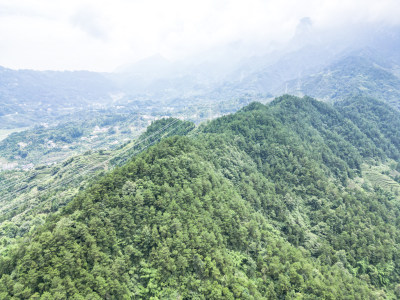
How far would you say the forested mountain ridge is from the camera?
36688mm

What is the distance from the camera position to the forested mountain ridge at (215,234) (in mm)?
36688

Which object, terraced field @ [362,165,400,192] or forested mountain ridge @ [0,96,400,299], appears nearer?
forested mountain ridge @ [0,96,400,299]

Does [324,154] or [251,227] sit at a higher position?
[251,227]

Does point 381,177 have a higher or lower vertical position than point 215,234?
lower

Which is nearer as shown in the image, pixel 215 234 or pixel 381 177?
pixel 215 234

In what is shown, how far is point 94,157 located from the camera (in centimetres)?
15938

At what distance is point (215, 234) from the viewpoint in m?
52.9

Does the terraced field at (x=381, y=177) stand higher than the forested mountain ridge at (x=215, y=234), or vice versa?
the forested mountain ridge at (x=215, y=234)

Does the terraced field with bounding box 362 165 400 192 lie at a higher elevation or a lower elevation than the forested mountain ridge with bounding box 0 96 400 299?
lower

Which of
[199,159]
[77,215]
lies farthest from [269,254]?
[77,215]

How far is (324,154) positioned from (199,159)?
282 feet

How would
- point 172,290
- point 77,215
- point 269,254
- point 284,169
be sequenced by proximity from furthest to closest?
1. point 284,169
2. point 269,254
3. point 77,215
4. point 172,290

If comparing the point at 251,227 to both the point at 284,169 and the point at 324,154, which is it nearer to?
the point at 284,169

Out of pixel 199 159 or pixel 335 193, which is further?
pixel 335 193
